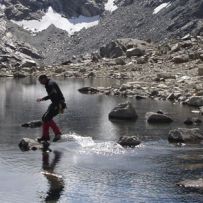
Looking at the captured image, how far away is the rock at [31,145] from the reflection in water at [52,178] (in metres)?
0.78

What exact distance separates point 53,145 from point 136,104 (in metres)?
15.9

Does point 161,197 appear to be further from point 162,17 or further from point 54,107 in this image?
point 162,17

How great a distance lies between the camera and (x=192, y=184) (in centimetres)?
1404

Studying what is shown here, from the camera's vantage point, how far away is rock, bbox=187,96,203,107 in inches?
1330

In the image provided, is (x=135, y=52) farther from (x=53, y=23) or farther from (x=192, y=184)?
(x=53, y=23)

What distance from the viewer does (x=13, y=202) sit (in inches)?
499

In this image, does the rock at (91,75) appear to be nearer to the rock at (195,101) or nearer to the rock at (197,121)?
the rock at (195,101)

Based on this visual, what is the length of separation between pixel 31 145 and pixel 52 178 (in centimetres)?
421

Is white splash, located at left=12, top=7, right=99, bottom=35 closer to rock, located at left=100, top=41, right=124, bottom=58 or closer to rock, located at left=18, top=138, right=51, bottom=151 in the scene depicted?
rock, located at left=100, top=41, right=124, bottom=58

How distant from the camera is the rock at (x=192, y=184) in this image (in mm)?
13880

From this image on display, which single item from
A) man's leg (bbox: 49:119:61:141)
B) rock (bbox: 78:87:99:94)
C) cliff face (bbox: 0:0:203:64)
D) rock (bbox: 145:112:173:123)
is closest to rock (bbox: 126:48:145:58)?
cliff face (bbox: 0:0:203:64)

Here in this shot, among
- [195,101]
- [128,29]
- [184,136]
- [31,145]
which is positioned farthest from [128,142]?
[128,29]

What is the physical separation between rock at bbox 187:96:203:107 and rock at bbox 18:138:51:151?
1632cm

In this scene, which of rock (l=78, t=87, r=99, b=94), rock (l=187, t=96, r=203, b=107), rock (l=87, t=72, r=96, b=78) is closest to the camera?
rock (l=187, t=96, r=203, b=107)
